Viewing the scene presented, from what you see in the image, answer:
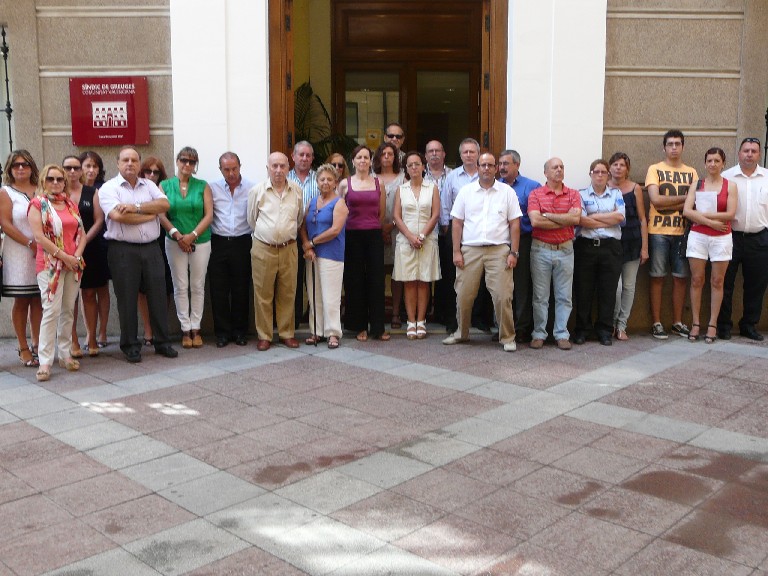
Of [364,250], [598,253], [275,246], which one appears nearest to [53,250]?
[275,246]

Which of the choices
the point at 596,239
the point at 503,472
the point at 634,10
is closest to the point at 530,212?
the point at 596,239

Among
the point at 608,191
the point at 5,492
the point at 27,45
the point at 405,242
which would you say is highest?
the point at 27,45

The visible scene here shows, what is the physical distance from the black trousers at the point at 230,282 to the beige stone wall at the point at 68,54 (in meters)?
1.37

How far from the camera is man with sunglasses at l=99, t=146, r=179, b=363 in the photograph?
7312 millimetres

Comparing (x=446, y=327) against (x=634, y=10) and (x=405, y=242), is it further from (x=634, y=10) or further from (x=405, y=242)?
(x=634, y=10)

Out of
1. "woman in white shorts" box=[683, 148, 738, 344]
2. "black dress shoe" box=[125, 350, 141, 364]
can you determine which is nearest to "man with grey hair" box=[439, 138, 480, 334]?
"woman in white shorts" box=[683, 148, 738, 344]

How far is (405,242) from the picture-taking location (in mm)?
8258

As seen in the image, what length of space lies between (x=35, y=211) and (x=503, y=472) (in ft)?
14.6

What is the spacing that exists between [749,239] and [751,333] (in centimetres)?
96

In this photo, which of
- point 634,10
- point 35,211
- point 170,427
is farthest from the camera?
point 634,10

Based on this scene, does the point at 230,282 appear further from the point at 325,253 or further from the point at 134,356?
the point at 134,356

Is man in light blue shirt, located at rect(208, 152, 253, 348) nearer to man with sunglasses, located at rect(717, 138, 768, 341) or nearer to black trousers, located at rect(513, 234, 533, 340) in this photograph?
black trousers, located at rect(513, 234, 533, 340)

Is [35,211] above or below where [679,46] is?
below

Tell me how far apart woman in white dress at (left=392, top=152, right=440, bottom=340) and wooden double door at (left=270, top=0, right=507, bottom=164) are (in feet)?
14.3
